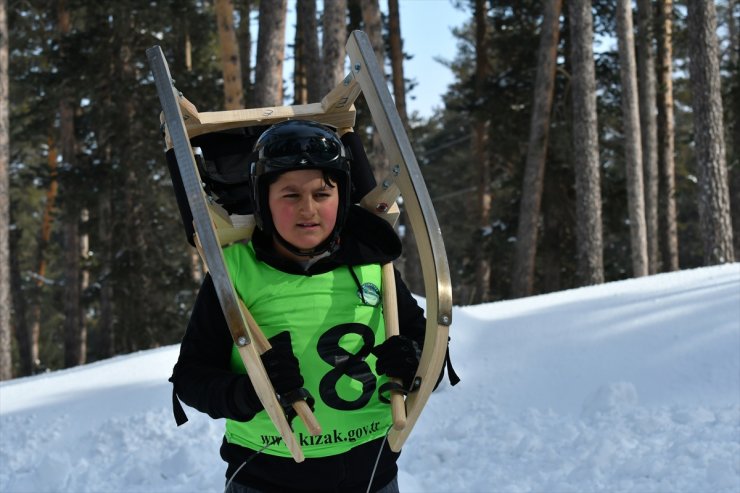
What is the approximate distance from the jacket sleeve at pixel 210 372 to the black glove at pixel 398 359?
1.19 ft

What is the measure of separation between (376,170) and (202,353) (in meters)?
10.1

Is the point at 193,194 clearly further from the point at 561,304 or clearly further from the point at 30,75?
the point at 30,75

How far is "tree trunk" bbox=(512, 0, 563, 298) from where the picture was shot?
15.4 metres

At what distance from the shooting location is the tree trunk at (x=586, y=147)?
13750mm

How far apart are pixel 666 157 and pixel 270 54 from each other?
12326mm

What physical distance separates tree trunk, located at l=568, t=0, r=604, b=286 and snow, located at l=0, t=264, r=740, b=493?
6822 millimetres

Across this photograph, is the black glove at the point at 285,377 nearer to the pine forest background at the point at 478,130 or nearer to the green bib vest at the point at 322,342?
the green bib vest at the point at 322,342

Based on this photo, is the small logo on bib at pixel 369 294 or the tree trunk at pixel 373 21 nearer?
the small logo on bib at pixel 369 294

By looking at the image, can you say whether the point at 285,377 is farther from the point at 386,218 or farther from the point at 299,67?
the point at 299,67

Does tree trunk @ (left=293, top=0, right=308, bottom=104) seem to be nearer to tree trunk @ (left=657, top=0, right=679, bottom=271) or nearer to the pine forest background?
the pine forest background

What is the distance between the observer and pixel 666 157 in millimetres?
18984

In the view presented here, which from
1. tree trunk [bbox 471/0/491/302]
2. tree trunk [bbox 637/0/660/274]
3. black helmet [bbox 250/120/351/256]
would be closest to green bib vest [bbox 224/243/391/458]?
black helmet [bbox 250/120/351/256]

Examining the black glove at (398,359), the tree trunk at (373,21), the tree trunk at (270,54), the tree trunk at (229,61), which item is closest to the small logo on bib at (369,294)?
the black glove at (398,359)

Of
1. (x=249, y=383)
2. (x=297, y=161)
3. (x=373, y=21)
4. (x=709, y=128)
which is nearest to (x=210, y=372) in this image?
(x=249, y=383)
